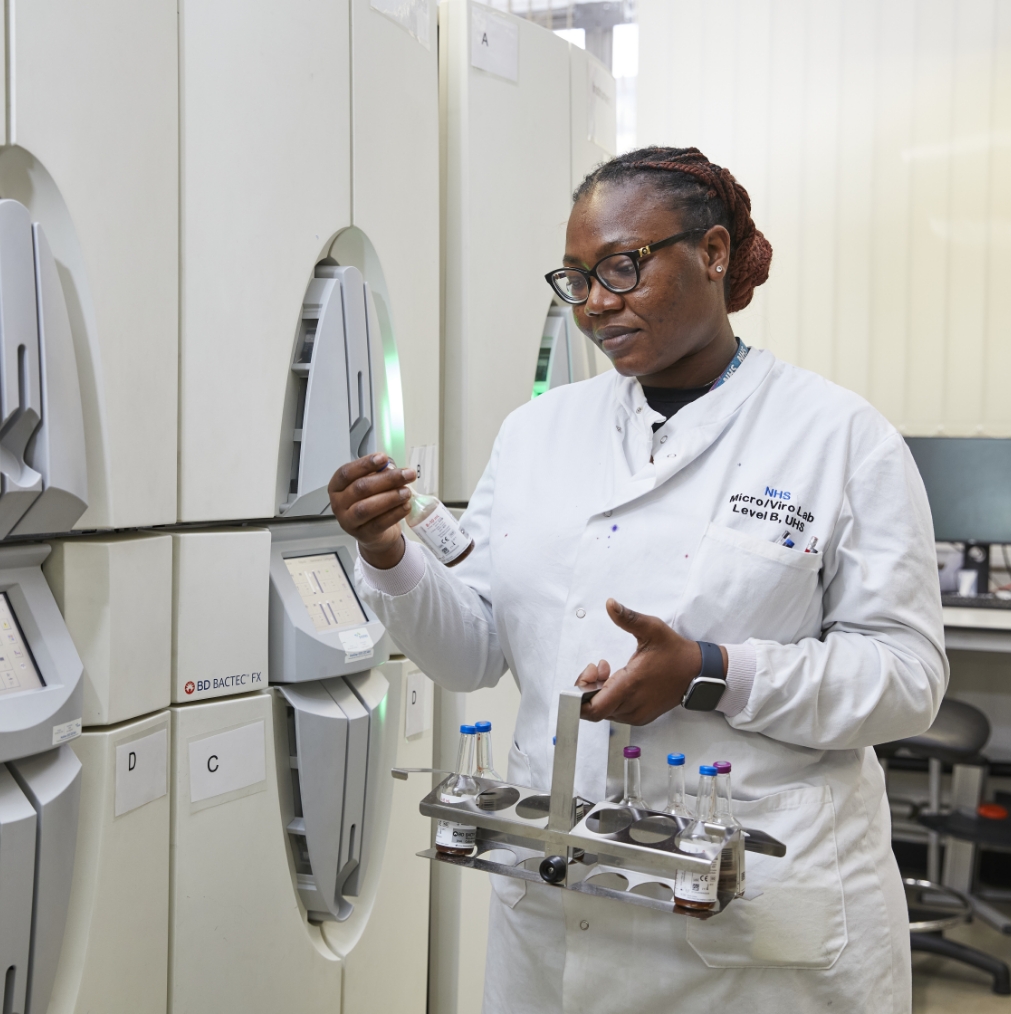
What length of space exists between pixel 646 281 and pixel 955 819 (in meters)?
2.50

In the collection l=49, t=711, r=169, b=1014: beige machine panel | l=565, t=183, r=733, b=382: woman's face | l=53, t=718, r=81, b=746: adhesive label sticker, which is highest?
l=565, t=183, r=733, b=382: woman's face

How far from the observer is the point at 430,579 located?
48.4 inches

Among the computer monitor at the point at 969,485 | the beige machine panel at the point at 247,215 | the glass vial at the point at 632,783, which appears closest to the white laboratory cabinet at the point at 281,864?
the beige machine panel at the point at 247,215

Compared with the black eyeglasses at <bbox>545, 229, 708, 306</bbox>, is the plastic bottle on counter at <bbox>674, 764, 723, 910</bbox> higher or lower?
lower

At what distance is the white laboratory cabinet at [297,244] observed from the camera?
4.69 ft

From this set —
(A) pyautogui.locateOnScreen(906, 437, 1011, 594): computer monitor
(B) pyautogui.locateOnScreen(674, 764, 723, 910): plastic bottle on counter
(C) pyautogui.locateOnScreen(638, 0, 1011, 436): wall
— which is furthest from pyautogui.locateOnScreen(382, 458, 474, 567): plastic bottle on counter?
(C) pyautogui.locateOnScreen(638, 0, 1011, 436): wall

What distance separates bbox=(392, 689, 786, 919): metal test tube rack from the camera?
3.15ft

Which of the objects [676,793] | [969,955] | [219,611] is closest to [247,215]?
[219,611]

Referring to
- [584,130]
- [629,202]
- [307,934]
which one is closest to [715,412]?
[629,202]

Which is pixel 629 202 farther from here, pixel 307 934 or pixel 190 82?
pixel 307 934

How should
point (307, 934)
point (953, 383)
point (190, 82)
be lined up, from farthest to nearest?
point (953, 383), point (307, 934), point (190, 82)

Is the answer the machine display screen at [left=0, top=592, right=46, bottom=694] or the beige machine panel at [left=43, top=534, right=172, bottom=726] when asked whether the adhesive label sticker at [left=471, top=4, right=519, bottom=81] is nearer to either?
the beige machine panel at [left=43, top=534, right=172, bottom=726]

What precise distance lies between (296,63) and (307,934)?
1.34 metres

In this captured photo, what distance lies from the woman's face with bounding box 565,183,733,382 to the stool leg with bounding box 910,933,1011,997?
2247 mm
